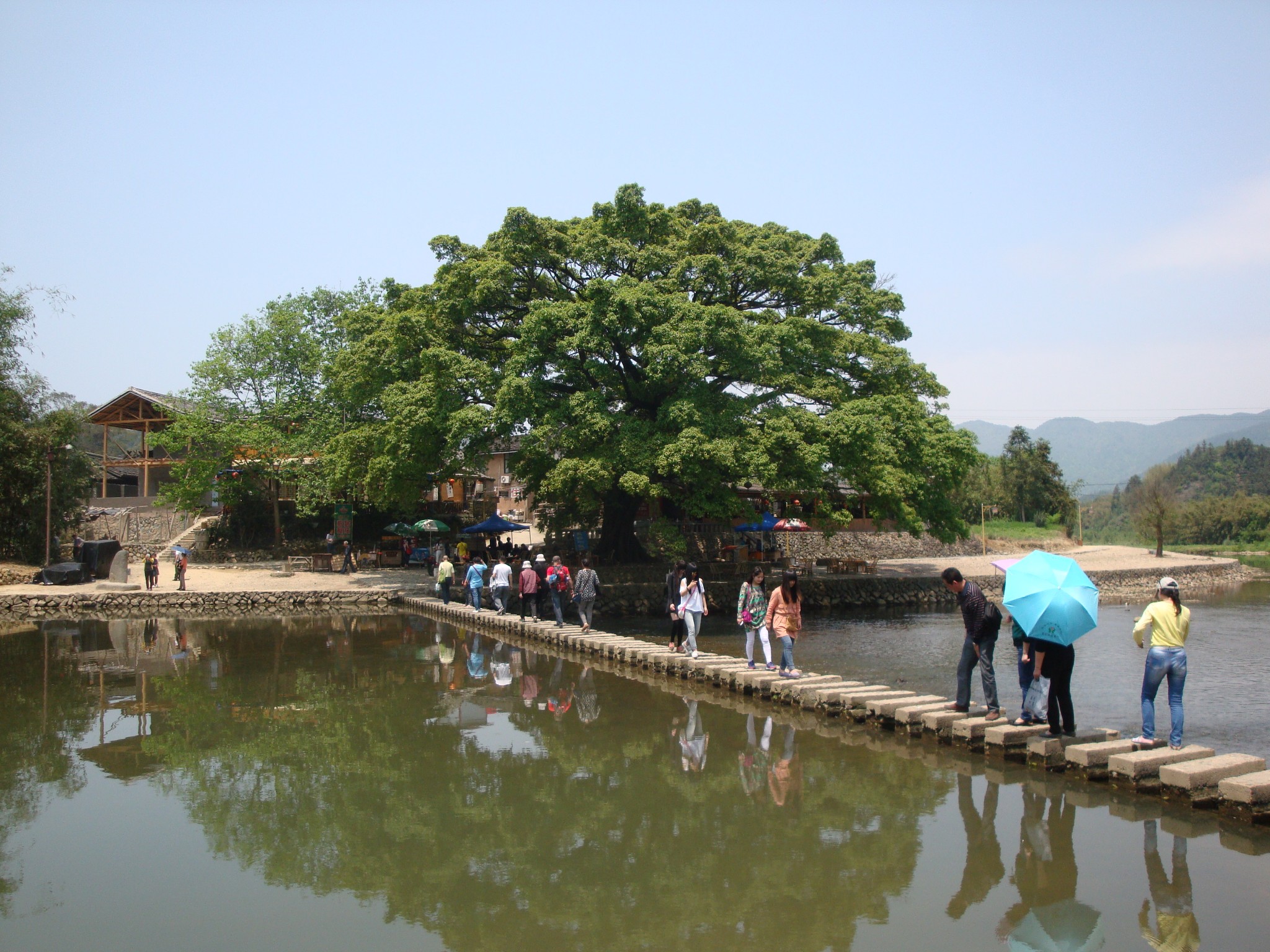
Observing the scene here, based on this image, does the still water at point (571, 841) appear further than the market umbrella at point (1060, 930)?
Yes

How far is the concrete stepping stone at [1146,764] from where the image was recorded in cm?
721

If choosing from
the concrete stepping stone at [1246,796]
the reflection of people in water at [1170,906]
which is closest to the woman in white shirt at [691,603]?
the concrete stepping stone at [1246,796]

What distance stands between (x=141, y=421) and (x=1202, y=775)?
1546 inches

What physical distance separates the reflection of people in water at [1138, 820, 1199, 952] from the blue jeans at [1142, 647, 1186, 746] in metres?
1.51

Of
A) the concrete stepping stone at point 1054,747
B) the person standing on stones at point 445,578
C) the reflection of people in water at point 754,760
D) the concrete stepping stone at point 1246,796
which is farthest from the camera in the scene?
the person standing on stones at point 445,578

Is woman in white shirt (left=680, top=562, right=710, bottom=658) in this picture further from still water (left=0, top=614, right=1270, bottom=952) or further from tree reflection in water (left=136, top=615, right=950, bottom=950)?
still water (left=0, top=614, right=1270, bottom=952)

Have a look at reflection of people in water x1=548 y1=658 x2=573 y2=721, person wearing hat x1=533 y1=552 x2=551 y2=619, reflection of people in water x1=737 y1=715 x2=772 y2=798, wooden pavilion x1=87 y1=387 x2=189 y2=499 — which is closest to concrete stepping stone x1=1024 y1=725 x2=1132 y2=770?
reflection of people in water x1=737 y1=715 x2=772 y2=798

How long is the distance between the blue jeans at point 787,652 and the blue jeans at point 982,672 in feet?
8.84

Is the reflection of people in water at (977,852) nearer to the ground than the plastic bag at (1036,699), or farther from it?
nearer to the ground

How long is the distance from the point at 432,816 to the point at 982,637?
5652 mm

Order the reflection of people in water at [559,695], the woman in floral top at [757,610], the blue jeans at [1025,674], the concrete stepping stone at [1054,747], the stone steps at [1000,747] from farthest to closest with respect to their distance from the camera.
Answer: the woman in floral top at [757,610] → the reflection of people in water at [559,695] → the blue jeans at [1025,674] → the concrete stepping stone at [1054,747] → the stone steps at [1000,747]

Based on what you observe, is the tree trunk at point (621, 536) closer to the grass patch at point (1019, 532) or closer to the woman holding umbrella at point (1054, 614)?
the woman holding umbrella at point (1054, 614)

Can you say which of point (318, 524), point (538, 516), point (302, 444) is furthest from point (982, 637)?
point (318, 524)

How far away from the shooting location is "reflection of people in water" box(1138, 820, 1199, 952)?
478 centimetres
